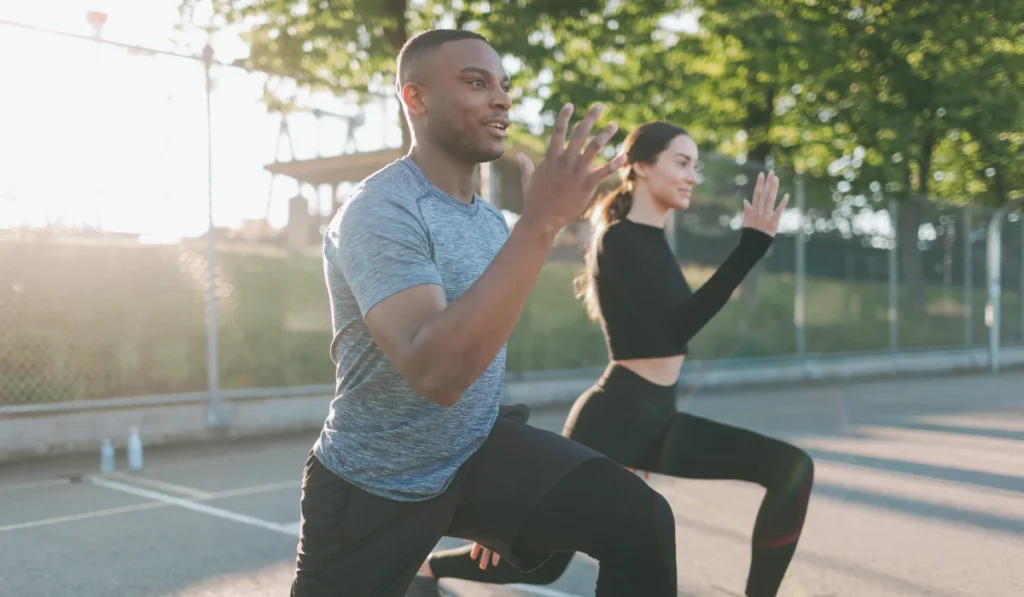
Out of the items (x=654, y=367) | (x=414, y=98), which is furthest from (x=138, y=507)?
(x=414, y=98)

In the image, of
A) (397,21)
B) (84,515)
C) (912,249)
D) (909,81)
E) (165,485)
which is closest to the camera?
(84,515)

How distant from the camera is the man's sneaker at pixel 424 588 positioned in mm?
3541

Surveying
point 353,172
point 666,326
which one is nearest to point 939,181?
point 353,172

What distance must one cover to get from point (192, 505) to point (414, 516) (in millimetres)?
4622

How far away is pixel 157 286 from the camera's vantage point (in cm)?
997

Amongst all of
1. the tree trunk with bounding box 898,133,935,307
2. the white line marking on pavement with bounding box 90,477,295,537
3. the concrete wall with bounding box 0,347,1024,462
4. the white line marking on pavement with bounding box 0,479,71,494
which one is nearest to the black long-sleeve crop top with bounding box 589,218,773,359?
the white line marking on pavement with bounding box 90,477,295,537

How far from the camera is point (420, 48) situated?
2.50 meters

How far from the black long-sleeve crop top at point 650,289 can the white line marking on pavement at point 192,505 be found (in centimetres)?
262

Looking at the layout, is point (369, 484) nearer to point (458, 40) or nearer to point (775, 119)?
point (458, 40)

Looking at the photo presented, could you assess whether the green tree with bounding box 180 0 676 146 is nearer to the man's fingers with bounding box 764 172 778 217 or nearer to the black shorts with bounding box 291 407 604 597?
the man's fingers with bounding box 764 172 778 217

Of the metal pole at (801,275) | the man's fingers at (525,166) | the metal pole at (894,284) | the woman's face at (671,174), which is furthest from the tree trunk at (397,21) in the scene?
the metal pole at (894,284)

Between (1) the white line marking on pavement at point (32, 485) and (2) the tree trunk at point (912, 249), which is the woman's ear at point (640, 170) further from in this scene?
(2) the tree trunk at point (912, 249)

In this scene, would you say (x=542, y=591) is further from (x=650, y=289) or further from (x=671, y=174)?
(x=671, y=174)

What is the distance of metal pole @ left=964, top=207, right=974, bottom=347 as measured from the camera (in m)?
21.8
